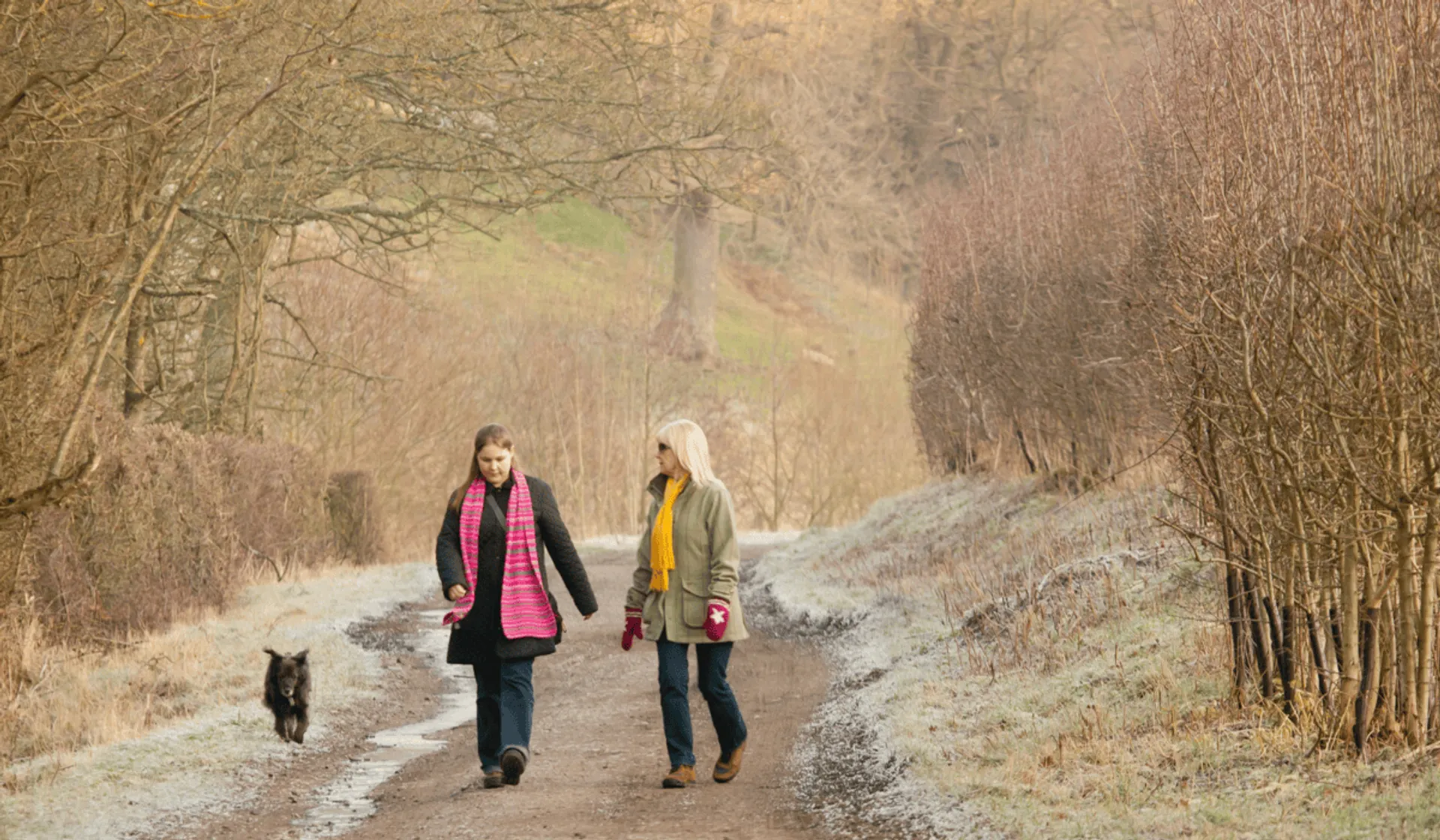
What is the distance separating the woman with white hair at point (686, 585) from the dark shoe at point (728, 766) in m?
0.21

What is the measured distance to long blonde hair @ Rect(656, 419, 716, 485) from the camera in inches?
321

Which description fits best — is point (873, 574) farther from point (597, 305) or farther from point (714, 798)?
point (597, 305)

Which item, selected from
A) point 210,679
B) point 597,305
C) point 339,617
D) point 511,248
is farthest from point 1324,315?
point 511,248

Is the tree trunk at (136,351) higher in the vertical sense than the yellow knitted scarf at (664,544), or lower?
higher

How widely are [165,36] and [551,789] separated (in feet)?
18.1

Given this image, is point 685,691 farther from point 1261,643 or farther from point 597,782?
point 1261,643

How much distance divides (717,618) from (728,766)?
99 centimetres

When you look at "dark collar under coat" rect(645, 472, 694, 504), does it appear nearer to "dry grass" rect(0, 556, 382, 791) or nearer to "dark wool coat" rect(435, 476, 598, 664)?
"dark wool coat" rect(435, 476, 598, 664)

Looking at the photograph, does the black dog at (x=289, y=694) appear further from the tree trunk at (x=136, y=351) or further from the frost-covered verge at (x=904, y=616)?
the tree trunk at (x=136, y=351)

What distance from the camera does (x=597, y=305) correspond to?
43.8 m

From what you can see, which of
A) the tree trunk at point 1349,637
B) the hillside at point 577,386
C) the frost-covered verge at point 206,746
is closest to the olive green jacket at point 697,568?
the frost-covered verge at point 206,746

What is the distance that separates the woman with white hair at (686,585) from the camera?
8.12 meters

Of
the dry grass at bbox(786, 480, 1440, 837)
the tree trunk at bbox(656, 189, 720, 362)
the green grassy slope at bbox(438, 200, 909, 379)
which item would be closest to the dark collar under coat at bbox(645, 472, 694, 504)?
the dry grass at bbox(786, 480, 1440, 837)

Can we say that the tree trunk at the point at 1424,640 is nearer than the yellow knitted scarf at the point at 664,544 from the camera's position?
Yes
